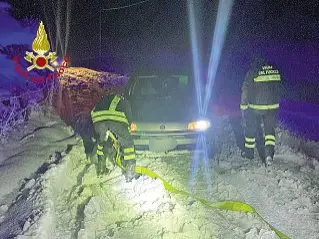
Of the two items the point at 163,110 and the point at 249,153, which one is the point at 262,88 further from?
the point at 163,110

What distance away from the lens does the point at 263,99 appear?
6469 mm

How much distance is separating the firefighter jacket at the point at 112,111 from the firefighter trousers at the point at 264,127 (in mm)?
2550

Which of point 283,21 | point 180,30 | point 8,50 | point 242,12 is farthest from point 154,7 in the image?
point 8,50

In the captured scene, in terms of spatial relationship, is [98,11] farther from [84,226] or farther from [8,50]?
[84,226]

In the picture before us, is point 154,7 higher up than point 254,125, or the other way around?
point 154,7

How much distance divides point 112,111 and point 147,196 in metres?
1.44

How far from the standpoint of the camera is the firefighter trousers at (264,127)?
6.53 m

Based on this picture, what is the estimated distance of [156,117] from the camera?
643 centimetres

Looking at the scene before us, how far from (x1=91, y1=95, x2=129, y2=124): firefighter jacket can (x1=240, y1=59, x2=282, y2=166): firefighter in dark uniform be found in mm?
2498

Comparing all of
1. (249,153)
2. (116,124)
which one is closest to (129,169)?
(116,124)

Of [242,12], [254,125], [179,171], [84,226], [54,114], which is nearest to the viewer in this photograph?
[84,226]

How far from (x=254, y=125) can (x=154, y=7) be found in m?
25.7

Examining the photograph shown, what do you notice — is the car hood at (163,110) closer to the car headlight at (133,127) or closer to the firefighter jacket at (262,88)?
the car headlight at (133,127)

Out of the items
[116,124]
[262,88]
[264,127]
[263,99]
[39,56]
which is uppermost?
[39,56]
